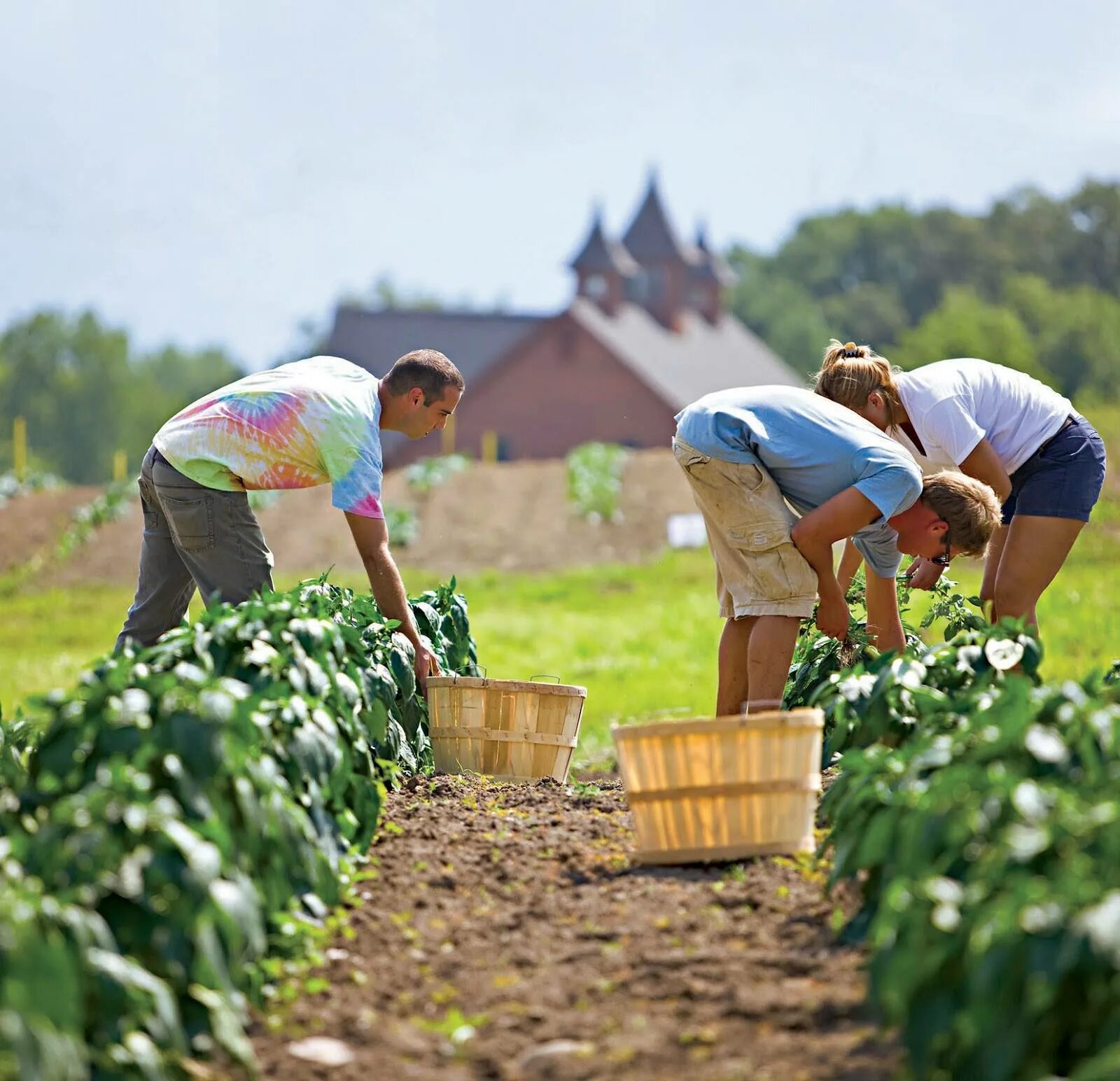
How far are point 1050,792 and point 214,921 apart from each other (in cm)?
157

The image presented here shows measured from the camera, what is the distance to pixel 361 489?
16.0ft

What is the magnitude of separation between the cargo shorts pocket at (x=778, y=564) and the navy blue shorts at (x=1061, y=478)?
1178 mm

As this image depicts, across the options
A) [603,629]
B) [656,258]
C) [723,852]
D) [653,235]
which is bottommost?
[603,629]

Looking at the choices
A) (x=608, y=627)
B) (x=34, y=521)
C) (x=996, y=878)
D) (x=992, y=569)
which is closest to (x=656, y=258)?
(x=34, y=521)

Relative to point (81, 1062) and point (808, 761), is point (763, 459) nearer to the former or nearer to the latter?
point (808, 761)

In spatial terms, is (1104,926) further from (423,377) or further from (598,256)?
(598,256)

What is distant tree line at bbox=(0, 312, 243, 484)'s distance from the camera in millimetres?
90562

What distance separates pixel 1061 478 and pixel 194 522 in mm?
3167

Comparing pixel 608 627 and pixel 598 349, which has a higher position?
pixel 598 349

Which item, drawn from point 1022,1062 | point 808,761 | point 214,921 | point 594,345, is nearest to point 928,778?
point 808,761

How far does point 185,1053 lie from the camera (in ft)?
9.04

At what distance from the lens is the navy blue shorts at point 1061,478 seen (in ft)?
17.9

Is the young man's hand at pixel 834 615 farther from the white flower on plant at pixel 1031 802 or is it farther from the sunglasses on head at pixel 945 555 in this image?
the white flower on plant at pixel 1031 802

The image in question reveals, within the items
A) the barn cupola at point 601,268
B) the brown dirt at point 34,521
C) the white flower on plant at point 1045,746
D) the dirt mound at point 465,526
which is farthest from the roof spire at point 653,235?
the white flower on plant at point 1045,746
